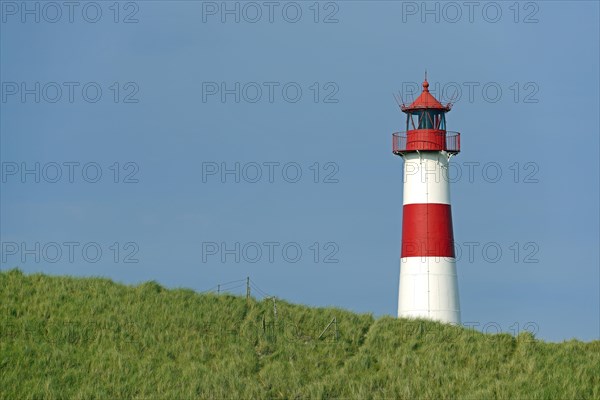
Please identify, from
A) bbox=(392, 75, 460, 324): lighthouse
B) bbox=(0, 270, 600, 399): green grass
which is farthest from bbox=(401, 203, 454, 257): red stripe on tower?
bbox=(0, 270, 600, 399): green grass

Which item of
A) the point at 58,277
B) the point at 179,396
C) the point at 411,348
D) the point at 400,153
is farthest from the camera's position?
the point at 400,153

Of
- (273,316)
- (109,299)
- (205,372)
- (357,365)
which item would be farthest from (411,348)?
(109,299)

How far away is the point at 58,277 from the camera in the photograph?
33.1 meters

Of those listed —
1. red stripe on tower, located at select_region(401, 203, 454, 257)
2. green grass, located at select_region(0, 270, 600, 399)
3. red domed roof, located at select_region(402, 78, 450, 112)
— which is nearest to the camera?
green grass, located at select_region(0, 270, 600, 399)

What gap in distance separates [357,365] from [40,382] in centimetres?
786

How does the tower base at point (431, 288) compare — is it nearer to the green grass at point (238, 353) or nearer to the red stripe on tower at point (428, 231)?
the red stripe on tower at point (428, 231)

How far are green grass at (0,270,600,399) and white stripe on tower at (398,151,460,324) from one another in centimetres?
626

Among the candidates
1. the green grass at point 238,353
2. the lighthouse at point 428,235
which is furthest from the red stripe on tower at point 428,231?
the green grass at point 238,353

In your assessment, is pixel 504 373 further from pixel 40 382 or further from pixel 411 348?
pixel 40 382

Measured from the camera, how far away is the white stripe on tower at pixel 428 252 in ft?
124

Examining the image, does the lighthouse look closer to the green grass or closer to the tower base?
the tower base

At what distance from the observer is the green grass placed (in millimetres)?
26391

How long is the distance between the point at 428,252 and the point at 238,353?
11634mm

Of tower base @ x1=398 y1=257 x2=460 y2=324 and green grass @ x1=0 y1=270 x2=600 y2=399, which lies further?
tower base @ x1=398 y1=257 x2=460 y2=324
